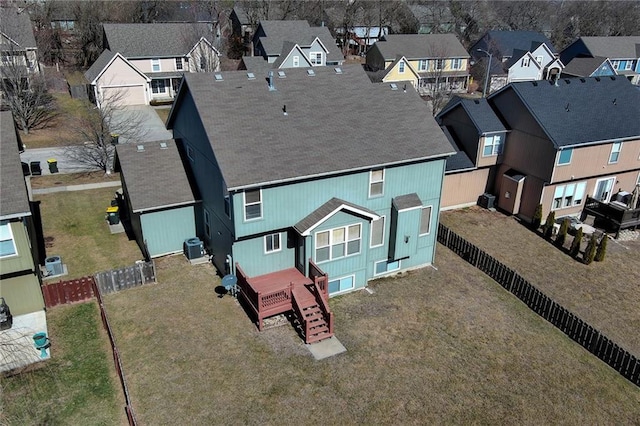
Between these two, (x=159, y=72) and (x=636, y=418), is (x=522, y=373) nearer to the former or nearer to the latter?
(x=636, y=418)

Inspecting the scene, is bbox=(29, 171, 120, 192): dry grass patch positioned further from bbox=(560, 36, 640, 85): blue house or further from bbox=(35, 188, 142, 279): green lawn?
bbox=(560, 36, 640, 85): blue house

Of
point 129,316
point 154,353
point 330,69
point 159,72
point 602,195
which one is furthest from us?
point 159,72

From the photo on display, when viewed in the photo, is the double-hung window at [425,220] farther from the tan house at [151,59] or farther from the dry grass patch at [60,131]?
the tan house at [151,59]

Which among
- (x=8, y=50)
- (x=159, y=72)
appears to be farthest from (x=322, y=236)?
(x=159, y=72)

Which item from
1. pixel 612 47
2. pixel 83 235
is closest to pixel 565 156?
pixel 83 235

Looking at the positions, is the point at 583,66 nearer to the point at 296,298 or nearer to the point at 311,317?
the point at 296,298

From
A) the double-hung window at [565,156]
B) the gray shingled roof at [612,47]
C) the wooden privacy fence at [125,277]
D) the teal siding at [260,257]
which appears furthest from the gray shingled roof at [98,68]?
the gray shingled roof at [612,47]

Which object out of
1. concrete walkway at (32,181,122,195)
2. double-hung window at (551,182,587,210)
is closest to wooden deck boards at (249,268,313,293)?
concrete walkway at (32,181,122,195)
